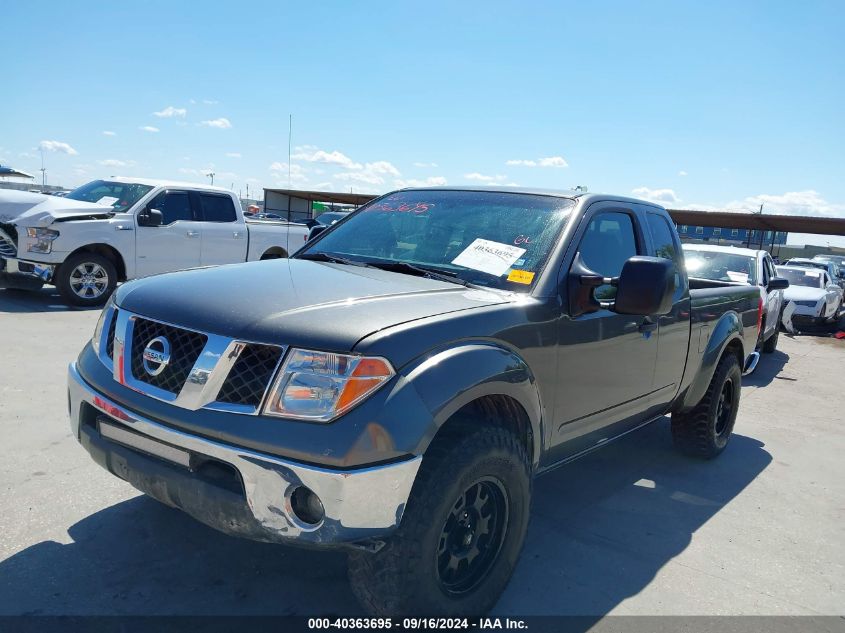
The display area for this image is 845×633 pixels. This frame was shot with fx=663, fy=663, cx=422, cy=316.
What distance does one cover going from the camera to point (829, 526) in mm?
4148

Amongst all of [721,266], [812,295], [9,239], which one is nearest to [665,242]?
[721,266]

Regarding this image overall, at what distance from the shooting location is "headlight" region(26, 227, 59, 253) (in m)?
8.78

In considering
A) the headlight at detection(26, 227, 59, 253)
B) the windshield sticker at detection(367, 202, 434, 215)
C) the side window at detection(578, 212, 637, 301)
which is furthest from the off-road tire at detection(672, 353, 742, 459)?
the headlight at detection(26, 227, 59, 253)

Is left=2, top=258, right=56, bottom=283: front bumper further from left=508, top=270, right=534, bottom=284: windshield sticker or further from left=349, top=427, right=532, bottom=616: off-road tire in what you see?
left=349, top=427, right=532, bottom=616: off-road tire

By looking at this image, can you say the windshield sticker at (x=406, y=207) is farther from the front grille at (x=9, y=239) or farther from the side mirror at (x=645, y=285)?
the front grille at (x=9, y=239)

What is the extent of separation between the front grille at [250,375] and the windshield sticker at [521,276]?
50.5 inches

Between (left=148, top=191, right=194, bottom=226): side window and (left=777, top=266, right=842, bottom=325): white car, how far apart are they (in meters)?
11.5

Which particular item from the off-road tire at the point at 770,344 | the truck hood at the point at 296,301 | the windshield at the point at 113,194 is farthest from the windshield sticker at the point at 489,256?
the off-road tire at the point at 770,344

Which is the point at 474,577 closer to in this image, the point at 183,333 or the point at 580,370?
the point at 580,370

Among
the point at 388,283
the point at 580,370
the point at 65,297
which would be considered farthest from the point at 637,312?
the point at 65,297

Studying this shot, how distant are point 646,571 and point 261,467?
219 centimetres

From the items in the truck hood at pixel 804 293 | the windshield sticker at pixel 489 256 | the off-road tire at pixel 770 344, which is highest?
the windshield sticker at pixel 489 256

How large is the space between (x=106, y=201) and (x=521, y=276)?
345 inches

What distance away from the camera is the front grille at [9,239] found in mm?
8828
